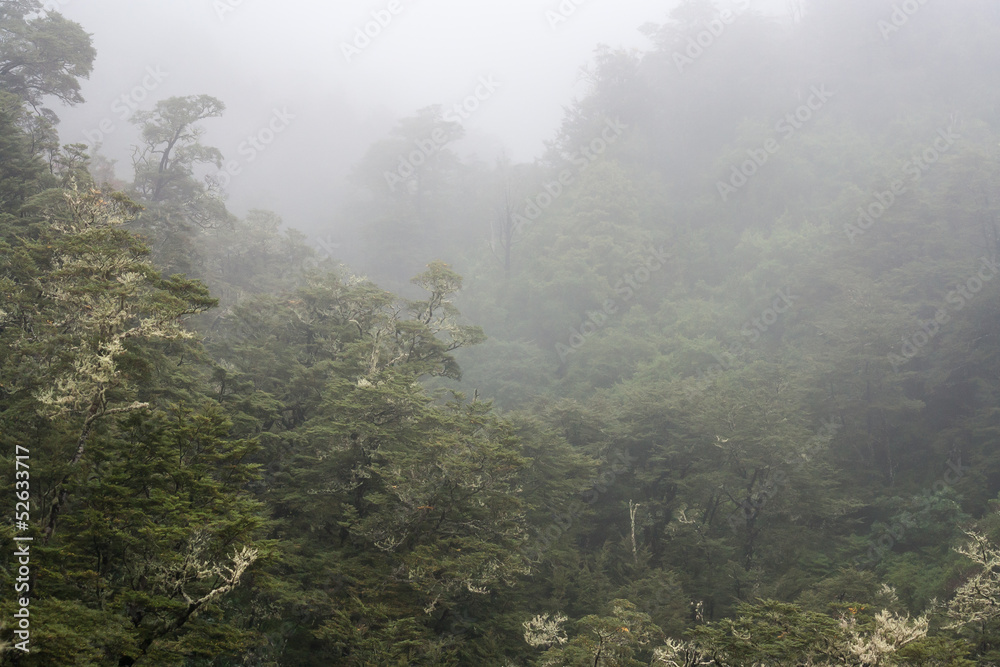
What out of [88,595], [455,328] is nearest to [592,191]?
[455,328]

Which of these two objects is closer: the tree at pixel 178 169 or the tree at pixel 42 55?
the tree at pixel 42 55

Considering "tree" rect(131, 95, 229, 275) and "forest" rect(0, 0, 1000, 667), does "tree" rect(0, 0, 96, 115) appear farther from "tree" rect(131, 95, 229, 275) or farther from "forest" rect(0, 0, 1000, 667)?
"tree" rect(131, 95, 229, 275)

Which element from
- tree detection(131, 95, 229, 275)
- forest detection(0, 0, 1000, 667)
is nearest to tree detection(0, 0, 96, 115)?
forest detection(0, 0, 1000, 667)

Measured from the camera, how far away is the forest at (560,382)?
8414 millimetres

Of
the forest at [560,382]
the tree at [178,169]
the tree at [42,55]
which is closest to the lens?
the forest at [560,382]

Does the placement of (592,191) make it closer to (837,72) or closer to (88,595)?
(837,72)

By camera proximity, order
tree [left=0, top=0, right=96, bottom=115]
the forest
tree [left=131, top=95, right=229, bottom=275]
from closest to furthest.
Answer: the forest < tree [left=0, top=0, right=96, bottom=115] < tree [left=131, top=95, right=229, bottom=275]

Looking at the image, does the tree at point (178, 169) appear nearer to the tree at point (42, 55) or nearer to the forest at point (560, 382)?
the forest at point (560, 382)

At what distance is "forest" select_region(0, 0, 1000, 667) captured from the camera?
8.41 metres

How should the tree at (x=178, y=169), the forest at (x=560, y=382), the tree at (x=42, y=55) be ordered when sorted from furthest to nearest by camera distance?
1. the tree at (x=178, y=169)
2. the tree at (x=42, y=55)
3. the forest at (x=560, y=382)

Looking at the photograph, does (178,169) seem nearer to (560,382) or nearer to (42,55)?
(42,55)

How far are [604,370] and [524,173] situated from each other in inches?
930

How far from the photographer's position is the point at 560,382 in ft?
97.9

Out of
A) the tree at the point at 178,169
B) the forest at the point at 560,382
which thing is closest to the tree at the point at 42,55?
the forest at the point at 560,382
